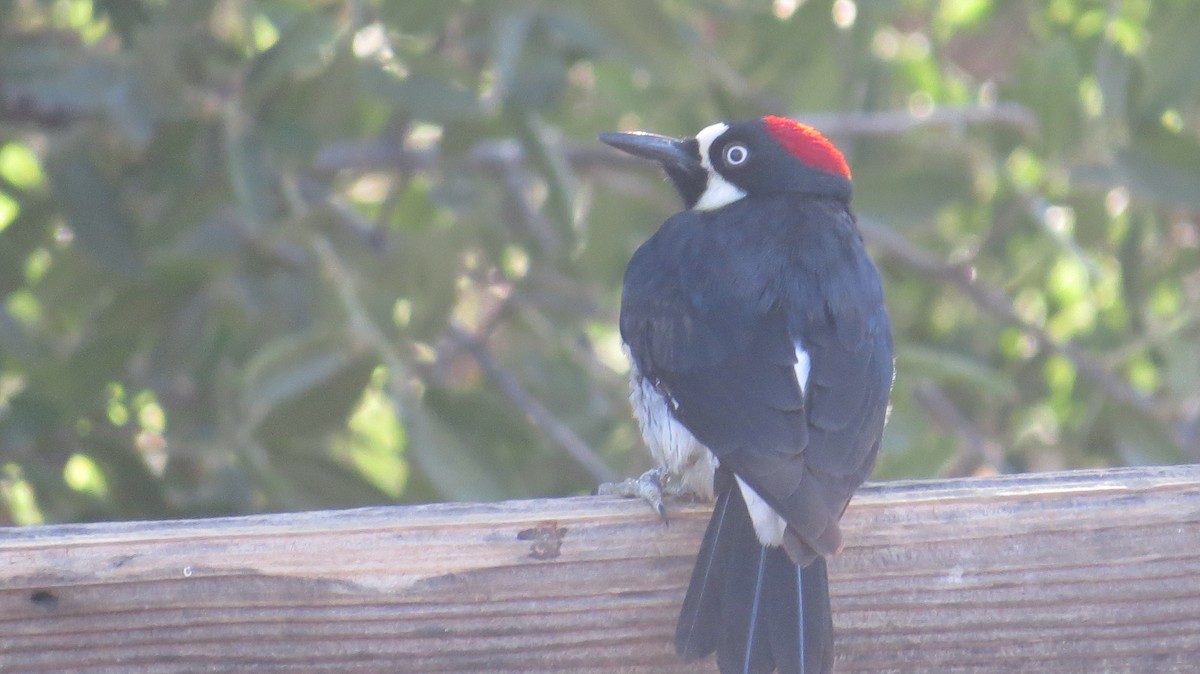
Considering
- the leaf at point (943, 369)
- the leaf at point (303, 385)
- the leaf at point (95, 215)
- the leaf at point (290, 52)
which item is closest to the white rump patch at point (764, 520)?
the leaf at point (303, 385)

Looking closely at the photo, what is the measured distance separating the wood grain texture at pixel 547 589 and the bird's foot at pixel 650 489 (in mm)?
65

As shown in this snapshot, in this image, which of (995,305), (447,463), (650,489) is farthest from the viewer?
(995,305)

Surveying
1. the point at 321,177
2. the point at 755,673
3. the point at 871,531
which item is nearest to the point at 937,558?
the point at 871,531

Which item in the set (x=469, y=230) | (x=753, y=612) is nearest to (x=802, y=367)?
(x=753, y=612)

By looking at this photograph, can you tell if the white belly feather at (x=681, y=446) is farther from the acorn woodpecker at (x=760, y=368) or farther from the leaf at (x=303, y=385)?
the leaf at (x=303, y=385)

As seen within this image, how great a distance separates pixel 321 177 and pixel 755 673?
253cm

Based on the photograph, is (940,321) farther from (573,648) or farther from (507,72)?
(573,648)

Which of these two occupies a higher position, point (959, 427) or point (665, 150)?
point (665, 150)

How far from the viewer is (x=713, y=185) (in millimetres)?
3141

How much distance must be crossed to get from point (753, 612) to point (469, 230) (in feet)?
6.34

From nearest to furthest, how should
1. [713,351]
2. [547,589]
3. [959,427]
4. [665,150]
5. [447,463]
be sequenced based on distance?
1. [547,589]
2. [713,351]
3. [447,463]
4. [665,150]
5. [959,427]

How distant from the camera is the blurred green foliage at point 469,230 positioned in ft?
10.1

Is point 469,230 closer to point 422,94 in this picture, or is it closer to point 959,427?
Result: point 422,94

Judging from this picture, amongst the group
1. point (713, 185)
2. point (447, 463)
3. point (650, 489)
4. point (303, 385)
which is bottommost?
point (447, 463)
